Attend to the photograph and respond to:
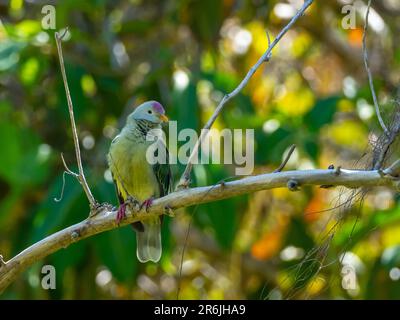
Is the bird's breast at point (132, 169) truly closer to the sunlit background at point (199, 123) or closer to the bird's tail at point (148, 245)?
the sunlit background at point (199, 123)

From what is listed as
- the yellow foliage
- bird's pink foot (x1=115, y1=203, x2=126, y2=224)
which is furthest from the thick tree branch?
the yellow foliage

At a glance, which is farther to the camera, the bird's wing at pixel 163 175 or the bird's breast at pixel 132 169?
the bird's wing at pixel 163 175

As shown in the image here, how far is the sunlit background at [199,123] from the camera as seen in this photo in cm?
570

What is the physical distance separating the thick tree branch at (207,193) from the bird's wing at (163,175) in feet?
3.95

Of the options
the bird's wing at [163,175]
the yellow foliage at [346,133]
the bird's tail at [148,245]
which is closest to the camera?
the bird's wing at [163,175]

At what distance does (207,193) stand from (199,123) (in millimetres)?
2714

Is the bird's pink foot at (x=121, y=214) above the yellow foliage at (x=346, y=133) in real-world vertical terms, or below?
below

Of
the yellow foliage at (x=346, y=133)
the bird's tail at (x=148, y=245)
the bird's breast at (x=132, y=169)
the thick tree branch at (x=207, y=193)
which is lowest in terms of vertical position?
the thick tree branch at (x=207, y=193)

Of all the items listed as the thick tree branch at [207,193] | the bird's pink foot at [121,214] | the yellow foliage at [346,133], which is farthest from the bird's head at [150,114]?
the yellow foliage at [346,133]

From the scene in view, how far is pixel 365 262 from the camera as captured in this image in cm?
659

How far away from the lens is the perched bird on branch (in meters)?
5.05

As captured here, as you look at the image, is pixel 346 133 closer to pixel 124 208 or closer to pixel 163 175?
pixel 163 175
